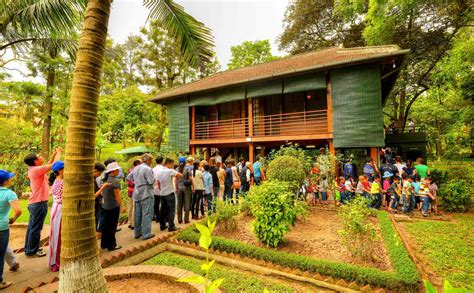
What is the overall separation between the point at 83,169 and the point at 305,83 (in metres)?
10.4

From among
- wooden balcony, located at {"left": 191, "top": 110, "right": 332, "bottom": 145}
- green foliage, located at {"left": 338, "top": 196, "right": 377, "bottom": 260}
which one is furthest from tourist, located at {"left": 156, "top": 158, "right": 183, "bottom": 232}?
wooden balcony, located at {"left": 191, "top": 110, "right": 332, "bottom": 145}

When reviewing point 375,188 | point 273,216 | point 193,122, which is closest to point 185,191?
point 273,216

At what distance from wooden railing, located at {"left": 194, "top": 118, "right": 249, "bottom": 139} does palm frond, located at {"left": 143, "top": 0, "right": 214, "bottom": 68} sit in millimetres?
8708

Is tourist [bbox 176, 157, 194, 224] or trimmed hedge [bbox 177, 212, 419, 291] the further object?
tourist [bbox 176, 157, 194, 224]

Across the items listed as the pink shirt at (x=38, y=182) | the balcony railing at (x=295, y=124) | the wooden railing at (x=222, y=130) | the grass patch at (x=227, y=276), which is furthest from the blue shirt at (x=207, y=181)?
the wooden railing at (x=222, y=130)

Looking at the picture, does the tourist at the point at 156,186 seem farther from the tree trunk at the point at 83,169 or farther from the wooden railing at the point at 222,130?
the wooden railing at the point at 222,130

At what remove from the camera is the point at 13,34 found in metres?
7.37

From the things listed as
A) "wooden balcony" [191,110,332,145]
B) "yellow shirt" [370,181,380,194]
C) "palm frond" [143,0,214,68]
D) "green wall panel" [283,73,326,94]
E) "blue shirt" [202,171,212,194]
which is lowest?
"yellow shirt" [370,181,380,194]

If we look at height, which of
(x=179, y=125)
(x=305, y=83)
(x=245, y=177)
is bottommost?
(x=245, y=177)

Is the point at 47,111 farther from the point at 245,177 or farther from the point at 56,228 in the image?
the point at 56,228

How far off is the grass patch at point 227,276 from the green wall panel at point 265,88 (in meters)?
9.20

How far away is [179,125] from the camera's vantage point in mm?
14523

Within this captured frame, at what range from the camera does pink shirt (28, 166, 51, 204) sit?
3.99m

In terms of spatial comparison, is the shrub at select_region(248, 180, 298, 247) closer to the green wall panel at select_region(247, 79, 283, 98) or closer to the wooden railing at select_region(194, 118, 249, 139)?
the green wall panel at select_region(247, 79, 283, 98)
